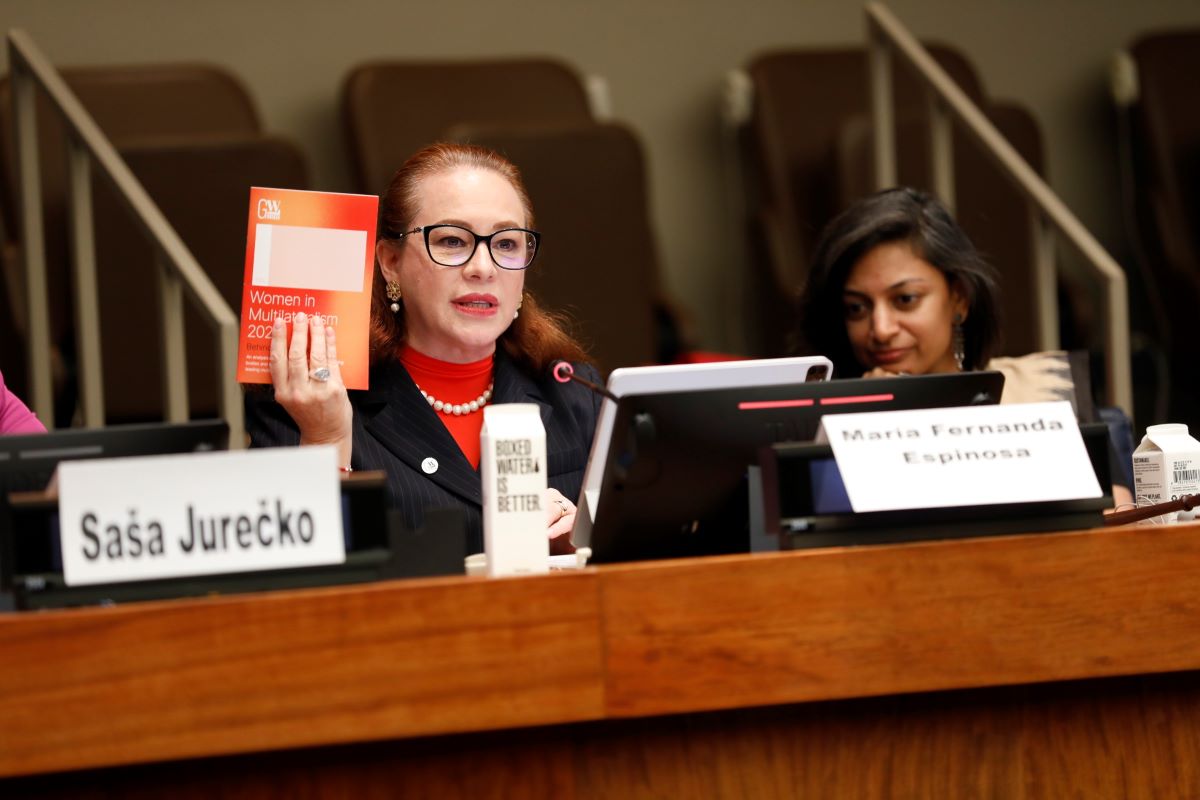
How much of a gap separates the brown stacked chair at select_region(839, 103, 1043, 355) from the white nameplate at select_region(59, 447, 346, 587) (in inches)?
104

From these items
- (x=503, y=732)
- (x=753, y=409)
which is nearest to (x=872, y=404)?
(x=753, y=409)

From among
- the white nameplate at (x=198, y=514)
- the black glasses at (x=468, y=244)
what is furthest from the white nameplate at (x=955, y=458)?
the black glasses at (x=468, y=244)

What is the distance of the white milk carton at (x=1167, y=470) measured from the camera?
5.03 ft

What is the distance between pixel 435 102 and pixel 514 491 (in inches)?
100

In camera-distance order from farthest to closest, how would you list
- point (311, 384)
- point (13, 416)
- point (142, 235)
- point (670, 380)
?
point (142, 235) → point (13, 416) → point (311, 384) → point (670, 380)

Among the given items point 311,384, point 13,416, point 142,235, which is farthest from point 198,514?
point 142,235

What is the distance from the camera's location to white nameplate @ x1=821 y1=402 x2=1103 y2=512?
4.07 ft

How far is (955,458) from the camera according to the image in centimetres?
127

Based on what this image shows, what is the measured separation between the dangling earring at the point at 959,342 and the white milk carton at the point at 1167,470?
0.76 metres

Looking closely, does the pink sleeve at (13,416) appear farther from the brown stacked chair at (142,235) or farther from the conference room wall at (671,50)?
the conference room wall at (671,50)

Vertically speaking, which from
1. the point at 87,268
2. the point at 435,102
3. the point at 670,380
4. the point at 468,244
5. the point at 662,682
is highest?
the point at 435,102

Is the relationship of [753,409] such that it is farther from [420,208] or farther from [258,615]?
[420,208]

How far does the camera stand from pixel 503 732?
1177 millimetres

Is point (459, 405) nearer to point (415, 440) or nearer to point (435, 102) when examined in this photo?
point (415, 440)
